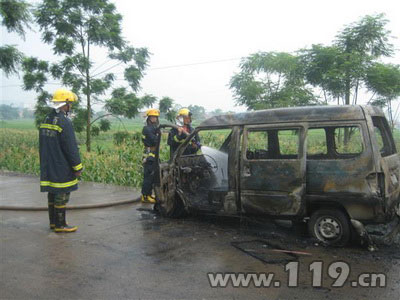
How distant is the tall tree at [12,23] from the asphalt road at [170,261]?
1146 centimetres

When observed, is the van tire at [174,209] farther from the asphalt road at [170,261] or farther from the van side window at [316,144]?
the van side window at [316,144]

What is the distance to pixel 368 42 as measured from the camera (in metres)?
16.6

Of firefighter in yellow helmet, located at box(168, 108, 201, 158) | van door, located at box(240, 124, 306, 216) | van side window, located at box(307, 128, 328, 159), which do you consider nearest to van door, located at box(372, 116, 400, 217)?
van side window, located at box(307, 128, 328, 159)

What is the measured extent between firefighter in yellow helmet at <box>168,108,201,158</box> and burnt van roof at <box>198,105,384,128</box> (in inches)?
32.9

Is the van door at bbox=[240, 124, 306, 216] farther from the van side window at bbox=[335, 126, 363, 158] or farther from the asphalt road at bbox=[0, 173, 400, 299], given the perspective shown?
the van side window at bbox=[335, 126, 363, 158]

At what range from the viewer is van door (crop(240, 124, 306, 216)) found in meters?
5.20

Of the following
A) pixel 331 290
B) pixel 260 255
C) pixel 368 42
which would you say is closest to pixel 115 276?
pixel 260 255

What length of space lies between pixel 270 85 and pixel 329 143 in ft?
47.7

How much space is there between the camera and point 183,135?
7652 millimetres

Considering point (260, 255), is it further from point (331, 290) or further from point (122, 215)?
point (122, 215)

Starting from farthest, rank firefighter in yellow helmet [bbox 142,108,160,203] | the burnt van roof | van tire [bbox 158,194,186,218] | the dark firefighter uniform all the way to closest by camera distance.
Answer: firefighter in yellow helmet [bbox 142,108,160,203], the dark firefighter uniform, van tire [bbox 158,194,186,218], the burnt van roof

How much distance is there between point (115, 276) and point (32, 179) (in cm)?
764

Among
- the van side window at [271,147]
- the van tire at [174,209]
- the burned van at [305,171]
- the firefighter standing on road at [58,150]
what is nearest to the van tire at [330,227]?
the burned van at [305,171]

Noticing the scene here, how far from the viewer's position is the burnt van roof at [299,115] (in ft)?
16.3
